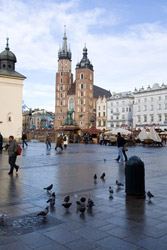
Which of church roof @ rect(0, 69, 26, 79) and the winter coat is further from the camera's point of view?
church roof @ rect(0, 69, 26, 79)

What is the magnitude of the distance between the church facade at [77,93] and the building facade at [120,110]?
36.3ft

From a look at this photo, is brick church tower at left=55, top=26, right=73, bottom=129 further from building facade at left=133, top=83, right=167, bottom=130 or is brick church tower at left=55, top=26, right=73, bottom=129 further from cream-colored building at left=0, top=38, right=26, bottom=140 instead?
cream-colored building at left=0, top=38, right=26, bottom=140

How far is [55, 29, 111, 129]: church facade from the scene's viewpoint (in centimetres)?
9506

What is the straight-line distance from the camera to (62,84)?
10275 centimetres

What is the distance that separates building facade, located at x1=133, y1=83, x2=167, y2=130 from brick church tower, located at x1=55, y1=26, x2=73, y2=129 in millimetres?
35102

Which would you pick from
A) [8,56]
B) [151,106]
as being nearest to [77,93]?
[151,106]

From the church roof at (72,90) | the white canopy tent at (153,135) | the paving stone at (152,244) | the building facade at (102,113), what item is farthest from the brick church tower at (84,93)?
the paving stone at (152,244)

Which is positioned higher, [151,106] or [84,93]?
[84,93]

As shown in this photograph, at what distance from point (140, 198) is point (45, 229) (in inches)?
111

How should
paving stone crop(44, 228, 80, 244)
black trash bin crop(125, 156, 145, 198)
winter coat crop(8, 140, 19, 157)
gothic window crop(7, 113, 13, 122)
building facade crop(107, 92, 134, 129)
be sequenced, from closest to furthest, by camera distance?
paving stone crop(44, 228, 80, 244) → black trash bin crop(125, 156, 145, 198) → winter coat crop(8, 140, 19, 157) → gothic window crop(7, 113, 13, 122) → building facade crop(107, 92, 134, 129)

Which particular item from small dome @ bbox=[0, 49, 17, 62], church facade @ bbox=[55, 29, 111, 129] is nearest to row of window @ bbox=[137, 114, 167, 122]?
church facade @ bbox=[55, 29, 111, 129]

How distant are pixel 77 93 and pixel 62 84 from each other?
9260 mm

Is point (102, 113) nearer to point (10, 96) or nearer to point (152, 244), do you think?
point (10, 96)

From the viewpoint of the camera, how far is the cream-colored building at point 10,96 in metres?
35.9
